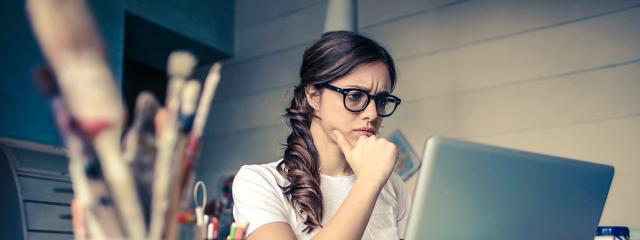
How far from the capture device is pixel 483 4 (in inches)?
86.6

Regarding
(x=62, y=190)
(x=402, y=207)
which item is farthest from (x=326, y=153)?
(x=62, y=190)

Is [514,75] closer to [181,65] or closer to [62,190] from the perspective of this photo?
[62,190]

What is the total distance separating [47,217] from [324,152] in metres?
0.66

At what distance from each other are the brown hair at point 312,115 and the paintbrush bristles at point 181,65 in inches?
36.9

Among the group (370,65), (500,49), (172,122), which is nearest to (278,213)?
(370,65)

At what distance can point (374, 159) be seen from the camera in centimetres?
101

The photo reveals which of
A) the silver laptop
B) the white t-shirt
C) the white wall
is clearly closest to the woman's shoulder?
the white t-shirt

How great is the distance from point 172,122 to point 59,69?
79 millimetres

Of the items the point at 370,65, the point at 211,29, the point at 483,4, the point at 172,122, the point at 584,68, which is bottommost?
the point at 172,122

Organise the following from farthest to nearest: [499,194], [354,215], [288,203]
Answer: [288,203] < [354,215] < [499,194]

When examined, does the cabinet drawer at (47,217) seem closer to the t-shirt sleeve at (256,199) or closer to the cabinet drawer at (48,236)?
the cabinet drawer at (48,236)

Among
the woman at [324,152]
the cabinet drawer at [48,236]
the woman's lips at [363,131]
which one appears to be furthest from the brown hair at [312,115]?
the cabinet drawer at [48,236]

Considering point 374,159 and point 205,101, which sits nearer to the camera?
point 205,101

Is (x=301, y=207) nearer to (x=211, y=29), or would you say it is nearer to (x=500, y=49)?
(x=500, y=49)
